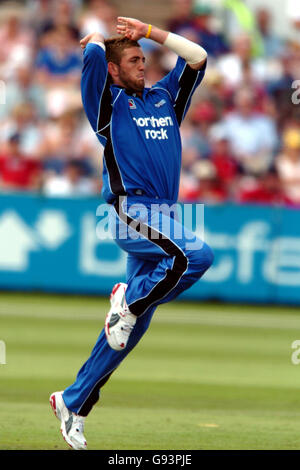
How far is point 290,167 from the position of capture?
→ 14.9 meters

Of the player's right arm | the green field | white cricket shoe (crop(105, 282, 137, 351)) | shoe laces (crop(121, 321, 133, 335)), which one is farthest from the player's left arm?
the green field

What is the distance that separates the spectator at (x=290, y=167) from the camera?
578 inches

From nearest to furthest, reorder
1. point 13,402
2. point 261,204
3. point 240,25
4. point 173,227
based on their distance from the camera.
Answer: point 173,227
point 13,402
point 261,204
point 240,25

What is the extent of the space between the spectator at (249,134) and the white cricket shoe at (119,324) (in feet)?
29.9

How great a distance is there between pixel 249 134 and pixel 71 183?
112 inches

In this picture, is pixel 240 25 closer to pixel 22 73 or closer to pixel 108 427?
pixel 22 73

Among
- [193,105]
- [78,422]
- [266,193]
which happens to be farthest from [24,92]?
[78,422]

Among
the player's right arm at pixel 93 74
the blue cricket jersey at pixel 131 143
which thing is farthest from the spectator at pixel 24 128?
the player's right arm at pixel 93 74

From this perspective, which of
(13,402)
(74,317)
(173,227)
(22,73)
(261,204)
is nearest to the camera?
(173,227)

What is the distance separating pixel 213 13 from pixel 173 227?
475 inches

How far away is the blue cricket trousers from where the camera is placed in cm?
600

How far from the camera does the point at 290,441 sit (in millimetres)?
6387

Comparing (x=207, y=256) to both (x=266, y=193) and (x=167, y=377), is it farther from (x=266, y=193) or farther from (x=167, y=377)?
(x=266, y=193)

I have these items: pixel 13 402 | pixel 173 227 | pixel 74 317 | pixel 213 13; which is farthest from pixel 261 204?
pixel 173 227
